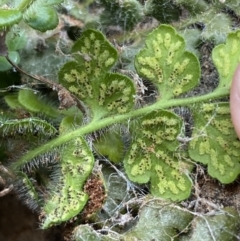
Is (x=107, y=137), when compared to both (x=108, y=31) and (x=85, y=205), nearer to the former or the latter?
(x=85, y=205)

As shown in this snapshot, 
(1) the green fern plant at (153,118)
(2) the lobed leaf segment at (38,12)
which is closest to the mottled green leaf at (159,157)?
(1) the green fern plant at (153,118)

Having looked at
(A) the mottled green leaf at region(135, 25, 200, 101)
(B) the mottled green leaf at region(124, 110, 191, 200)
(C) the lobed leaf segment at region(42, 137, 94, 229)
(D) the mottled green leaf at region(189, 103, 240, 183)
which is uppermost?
(A) the mottled green leaf at region(135, 25, 200, 101)

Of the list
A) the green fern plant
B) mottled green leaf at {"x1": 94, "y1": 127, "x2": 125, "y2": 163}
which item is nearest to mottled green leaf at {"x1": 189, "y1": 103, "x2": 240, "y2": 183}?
the green fern plant

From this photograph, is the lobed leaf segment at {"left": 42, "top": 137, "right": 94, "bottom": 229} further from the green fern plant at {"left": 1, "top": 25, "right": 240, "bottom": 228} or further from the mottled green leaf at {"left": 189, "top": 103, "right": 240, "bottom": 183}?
the mottled green leaf at {"left": 189, "top": 103, "right": 240, "bottom": 183}


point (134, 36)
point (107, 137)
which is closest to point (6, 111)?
point (107, 137)

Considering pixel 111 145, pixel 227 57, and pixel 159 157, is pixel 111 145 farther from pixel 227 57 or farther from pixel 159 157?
pixel 227 57

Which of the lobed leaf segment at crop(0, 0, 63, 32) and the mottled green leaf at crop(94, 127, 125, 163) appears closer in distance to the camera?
the lobed leaf segment at crop(0, 0, 63, 32)

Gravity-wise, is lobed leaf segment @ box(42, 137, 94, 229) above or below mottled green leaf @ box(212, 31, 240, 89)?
below
